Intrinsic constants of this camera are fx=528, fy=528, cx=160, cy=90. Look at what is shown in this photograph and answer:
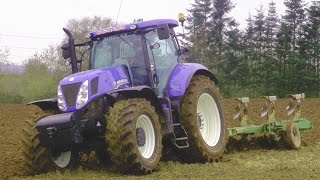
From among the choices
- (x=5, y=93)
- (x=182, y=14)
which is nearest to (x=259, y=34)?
(x=5, y=93)

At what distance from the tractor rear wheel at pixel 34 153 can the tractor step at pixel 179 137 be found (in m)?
2.06

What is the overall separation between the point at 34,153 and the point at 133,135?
163cm

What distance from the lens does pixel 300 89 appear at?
4681 centimetres

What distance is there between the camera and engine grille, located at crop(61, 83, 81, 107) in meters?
7.69

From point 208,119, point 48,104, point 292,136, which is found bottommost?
point 292,136

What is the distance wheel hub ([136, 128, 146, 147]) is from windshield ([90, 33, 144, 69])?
1263 mm

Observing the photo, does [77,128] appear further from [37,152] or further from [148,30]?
[148,30]

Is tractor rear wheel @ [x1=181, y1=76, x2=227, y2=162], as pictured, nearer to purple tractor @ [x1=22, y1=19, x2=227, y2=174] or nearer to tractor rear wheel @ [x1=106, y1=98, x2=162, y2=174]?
purple tractor @ [x1=22, y1=19, x2=227, y2=174]

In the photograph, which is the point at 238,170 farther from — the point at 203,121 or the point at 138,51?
the point at 138,51

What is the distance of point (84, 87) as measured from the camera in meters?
7.63

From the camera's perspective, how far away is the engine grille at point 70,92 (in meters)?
7.69

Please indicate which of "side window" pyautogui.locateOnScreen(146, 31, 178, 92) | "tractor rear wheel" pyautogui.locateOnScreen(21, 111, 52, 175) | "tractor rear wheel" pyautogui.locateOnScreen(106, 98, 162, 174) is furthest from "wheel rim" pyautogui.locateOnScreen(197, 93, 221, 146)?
"tractor rear wheel" pyautogui.locateOnScreen(21, 111, 52, 175)

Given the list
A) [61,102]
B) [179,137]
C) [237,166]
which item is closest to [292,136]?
[237,166]

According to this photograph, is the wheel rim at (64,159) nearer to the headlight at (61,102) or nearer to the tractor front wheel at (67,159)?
the tractor front wheel at (67,159)
